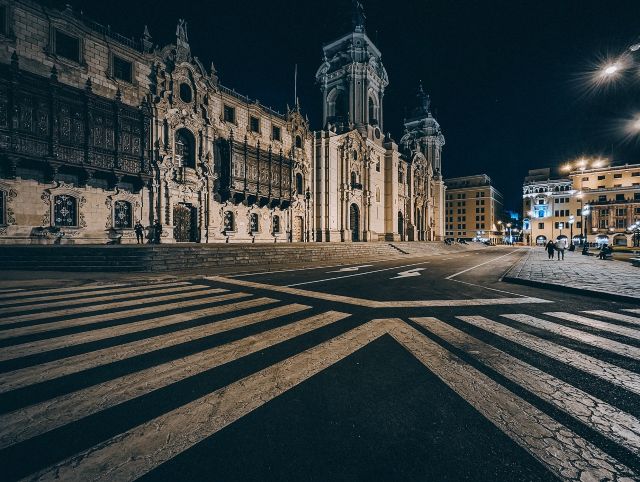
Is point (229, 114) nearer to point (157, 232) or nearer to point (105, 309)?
point (157, 232)

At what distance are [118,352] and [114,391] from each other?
42.2 inches

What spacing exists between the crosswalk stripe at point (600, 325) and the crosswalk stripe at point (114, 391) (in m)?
5.30

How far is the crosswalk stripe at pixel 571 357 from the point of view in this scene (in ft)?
9.71

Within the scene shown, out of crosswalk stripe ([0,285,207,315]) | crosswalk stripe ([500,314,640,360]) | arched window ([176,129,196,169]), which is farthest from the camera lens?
arched window ([176,129,196,169])

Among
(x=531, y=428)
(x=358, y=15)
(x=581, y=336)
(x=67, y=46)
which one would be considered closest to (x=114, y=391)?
(x=531, y=428)

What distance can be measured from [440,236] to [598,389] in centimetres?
6050

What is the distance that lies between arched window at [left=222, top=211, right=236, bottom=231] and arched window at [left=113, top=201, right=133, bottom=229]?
699 centimetres

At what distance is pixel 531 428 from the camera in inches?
84.4

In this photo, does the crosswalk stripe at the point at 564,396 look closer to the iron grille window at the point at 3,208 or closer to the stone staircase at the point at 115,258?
the stone staircase at the point at 115,258

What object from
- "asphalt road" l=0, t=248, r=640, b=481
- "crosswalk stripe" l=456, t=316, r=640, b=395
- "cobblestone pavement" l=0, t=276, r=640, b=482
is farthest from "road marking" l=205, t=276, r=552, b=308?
"crosswalk stripe" l=456, t=316, r=640, b=395

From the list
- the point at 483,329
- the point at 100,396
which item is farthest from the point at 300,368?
the point at 483,329

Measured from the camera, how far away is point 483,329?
463cm

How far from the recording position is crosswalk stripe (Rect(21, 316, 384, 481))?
168cm

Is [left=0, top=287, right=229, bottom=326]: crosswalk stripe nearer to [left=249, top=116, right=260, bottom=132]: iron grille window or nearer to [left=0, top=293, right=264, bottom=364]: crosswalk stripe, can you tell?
[left=0, top=293, right=264, bottom=364]: crosswalk stripe
